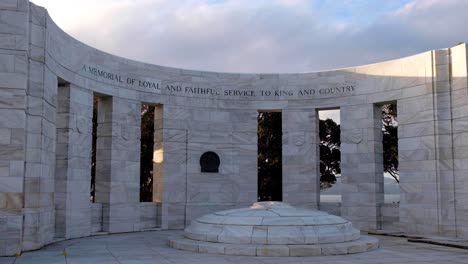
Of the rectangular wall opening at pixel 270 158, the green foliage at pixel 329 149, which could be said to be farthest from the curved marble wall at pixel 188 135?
the green foliage at pixel 329 149

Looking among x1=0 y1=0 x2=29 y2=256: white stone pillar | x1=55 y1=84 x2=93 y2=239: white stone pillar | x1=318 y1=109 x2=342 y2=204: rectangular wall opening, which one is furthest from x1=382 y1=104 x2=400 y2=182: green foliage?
x1=0 y1=0 x2=29 y2=256: white stone pillar

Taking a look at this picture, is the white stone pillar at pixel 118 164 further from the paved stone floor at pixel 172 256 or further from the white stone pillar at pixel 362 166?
the white stone pillar at pixel 362 166

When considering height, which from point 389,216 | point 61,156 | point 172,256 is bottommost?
point 172,256

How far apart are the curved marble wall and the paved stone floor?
4.44 ft

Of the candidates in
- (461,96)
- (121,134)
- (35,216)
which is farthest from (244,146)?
(35,216)

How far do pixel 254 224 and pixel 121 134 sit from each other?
401 inches

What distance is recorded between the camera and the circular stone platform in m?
16.4

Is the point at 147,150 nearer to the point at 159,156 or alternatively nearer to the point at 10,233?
the point at 159,156

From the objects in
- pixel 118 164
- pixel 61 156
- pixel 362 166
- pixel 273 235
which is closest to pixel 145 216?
pixel 118 164

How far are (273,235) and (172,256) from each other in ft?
11.0

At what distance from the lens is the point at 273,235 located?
56.2ft

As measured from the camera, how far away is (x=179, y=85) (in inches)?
1094

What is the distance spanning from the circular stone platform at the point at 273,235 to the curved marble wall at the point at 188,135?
224 inches

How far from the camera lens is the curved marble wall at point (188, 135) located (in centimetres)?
1775
